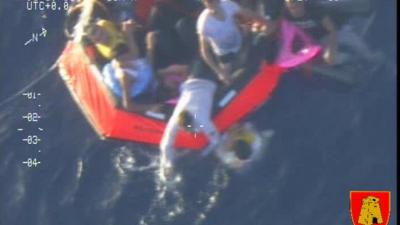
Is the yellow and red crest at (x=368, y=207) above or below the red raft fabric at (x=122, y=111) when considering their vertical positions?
below

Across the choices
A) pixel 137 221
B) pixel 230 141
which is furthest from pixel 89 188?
pixel 230 141

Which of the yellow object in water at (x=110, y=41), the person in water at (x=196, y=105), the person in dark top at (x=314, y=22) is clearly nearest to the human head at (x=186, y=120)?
the person in water at (x=196, y=105)

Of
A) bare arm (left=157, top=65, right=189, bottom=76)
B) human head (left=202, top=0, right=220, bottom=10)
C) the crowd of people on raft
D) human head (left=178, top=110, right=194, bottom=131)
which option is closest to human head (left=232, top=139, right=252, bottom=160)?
the crowd of people on raft

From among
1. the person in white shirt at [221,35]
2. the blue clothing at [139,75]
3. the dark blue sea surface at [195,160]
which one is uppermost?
the person in white shirt at [221,35]

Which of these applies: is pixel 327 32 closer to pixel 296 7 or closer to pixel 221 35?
pixel 296 7

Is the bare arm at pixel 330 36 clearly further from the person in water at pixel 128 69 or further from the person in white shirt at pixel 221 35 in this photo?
the person in water at pixel 128 69

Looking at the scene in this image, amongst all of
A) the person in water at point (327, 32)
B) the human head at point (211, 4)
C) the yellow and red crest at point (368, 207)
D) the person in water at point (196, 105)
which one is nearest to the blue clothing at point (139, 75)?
the person in water at point (196, 105)

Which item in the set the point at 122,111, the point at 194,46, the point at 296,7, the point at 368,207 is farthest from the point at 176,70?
the point at 368,207
